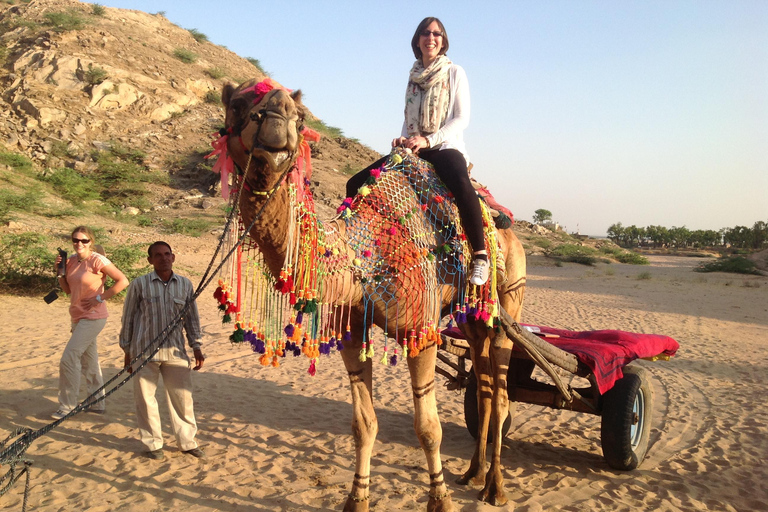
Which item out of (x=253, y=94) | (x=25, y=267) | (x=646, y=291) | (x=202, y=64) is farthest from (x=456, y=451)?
(x=202, y=64)

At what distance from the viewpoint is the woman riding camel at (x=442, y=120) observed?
3.70m

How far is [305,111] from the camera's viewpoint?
282 centimetres

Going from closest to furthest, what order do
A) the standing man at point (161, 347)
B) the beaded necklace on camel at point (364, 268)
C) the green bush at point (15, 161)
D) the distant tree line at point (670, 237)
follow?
the beaded necklace on camel at point (364, 268), the standing man at point (161, 347), the green bush at point (15, 161), the distant tree line at point (670, 237)

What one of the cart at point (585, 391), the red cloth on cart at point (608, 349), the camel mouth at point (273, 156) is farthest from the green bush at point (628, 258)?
the camel mouth at point (273, 156)

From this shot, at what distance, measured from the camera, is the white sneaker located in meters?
3.57

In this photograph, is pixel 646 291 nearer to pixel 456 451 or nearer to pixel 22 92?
pixel 456 451

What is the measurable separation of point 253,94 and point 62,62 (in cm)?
3113

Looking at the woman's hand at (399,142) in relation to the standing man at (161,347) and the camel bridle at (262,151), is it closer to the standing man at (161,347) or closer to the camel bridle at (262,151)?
the camel bridle at (262,151)

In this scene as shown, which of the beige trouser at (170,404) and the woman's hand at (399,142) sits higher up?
the woman's hand at (399,142)

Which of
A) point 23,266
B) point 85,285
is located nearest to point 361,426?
point 85,285

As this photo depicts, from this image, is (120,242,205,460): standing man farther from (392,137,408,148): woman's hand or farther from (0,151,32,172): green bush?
(0,151,32,172): green bush

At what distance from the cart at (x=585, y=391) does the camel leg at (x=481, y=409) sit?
0.30 m

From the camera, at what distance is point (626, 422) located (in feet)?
14.8

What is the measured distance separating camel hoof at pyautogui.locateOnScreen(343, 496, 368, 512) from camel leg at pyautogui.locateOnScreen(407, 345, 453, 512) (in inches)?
17.2
